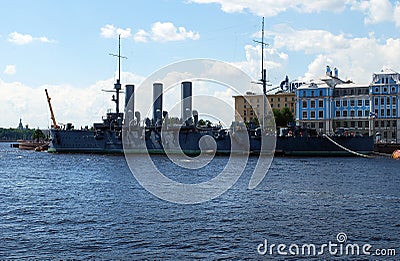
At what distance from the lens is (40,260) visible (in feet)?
65.5

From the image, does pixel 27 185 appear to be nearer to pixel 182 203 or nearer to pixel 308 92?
pixel 182 203

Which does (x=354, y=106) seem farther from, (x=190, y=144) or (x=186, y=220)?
(x=186, y=220)

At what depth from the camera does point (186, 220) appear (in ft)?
90.3

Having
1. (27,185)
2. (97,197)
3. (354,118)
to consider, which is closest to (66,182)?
(27,185)

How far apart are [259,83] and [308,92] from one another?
36.2m

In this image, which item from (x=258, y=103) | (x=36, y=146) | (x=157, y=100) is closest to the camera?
(x=157, y=100)

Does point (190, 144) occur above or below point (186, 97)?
below

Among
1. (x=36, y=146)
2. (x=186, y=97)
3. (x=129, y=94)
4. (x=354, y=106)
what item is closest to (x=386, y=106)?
(x=354, y=106)

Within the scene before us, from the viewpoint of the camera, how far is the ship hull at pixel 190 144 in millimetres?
90250

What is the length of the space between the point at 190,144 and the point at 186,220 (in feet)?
228

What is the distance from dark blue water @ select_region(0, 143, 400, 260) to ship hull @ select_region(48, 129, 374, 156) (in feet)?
153

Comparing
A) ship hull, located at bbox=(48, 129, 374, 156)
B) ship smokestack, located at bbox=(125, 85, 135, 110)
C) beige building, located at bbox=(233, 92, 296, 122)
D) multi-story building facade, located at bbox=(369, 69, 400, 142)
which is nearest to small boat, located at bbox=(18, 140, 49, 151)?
ship hull, located at bbox=(48, 129, 374, 156)

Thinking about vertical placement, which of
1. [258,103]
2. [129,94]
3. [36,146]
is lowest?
[36,146]

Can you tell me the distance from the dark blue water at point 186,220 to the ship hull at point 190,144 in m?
46.6
